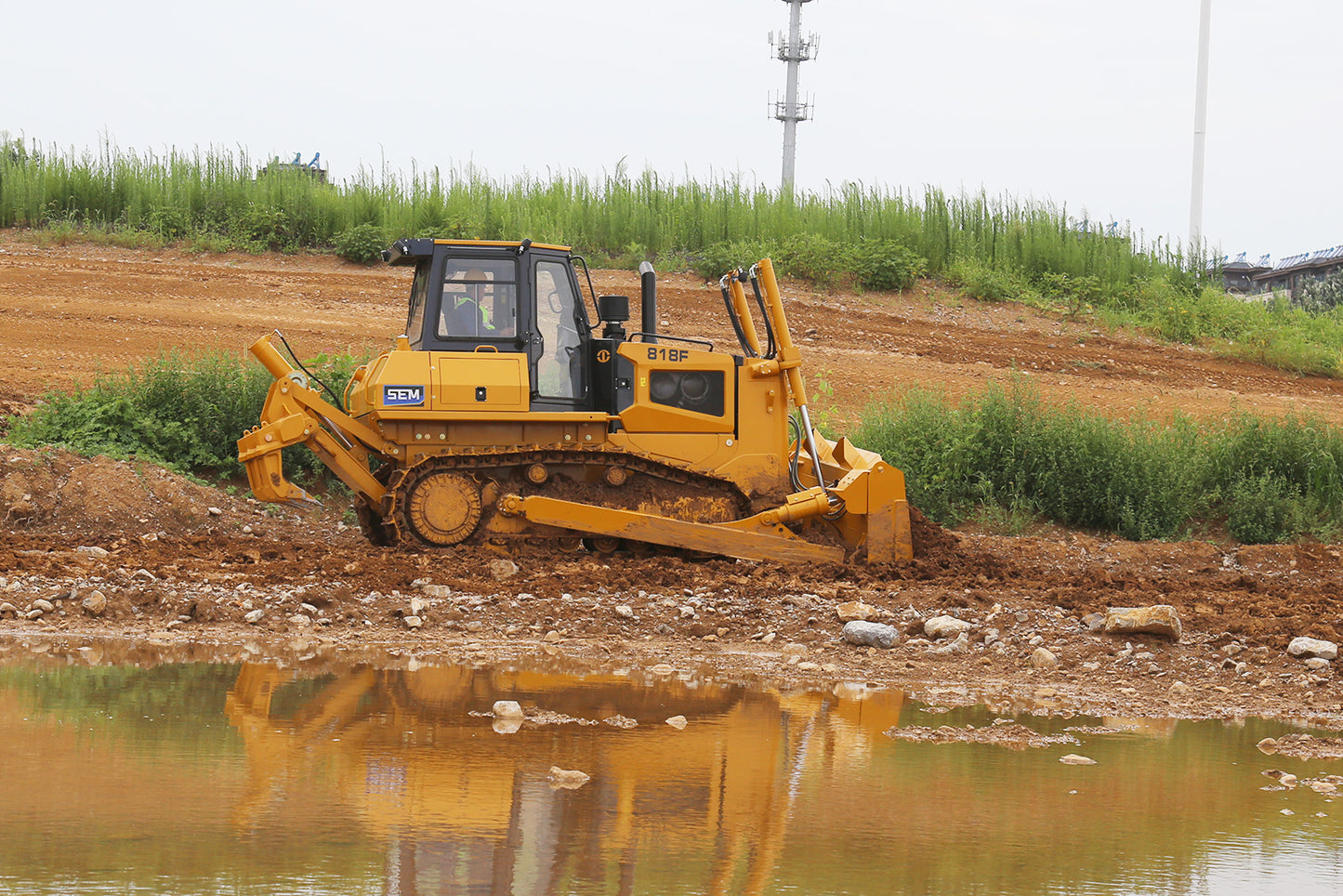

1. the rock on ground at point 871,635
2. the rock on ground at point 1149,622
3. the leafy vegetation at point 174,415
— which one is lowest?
the rock on ground at point 871,635

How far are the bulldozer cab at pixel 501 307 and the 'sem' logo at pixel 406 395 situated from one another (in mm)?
413

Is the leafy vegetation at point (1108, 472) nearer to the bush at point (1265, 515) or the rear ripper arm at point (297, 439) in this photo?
the bush at point (1265, 515)

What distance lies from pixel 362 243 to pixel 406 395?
13.5 meters

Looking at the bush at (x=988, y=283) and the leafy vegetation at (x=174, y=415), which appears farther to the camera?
the bush at (x=988, y=283)

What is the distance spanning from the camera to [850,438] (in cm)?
1461

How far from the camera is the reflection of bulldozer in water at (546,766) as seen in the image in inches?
182

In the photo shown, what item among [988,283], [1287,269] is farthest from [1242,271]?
[988,283]

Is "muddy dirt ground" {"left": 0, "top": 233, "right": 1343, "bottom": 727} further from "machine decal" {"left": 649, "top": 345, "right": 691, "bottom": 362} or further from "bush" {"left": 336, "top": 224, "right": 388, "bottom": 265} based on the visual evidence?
"bush" {"left": 336, "top": 224, "right": 388, "bottom": 265}

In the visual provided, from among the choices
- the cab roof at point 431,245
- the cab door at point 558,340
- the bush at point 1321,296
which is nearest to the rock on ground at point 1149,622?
the cab door at point 558,340

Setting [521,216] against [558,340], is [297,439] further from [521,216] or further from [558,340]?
[521,216]

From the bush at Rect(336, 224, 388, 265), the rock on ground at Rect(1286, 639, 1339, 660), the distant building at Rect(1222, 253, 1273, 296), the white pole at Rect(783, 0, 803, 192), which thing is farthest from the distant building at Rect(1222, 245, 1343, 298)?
the rock on ground at Rect(1286, 639, 1339, 660)

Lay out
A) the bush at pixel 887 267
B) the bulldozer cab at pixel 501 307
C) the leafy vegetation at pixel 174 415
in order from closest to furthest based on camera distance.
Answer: the bulldozer cab at pixel 501 307 → the leafy vegetation at pixel 174 415 → the bush at pixel 887 267

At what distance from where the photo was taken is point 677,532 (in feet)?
34.0

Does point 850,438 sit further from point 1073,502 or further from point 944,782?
point 944,782
